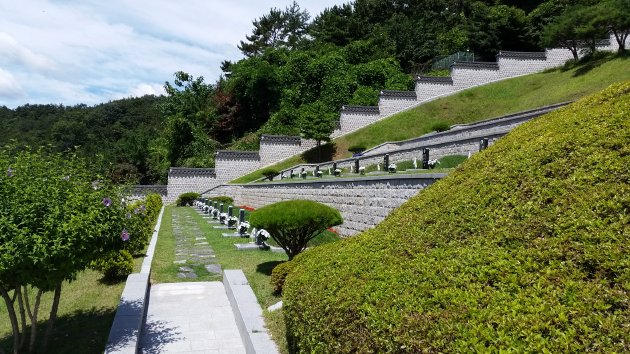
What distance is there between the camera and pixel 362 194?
39.0 ft

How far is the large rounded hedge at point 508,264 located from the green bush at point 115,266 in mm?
5309

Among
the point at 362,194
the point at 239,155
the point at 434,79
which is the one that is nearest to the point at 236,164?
the point at 239,155

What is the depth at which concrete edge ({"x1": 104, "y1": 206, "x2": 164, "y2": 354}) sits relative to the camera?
5152 millimetres

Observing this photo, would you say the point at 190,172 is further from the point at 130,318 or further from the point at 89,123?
the point at 89,123

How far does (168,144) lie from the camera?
40.0m

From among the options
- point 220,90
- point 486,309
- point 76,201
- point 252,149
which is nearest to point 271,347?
point 76,201

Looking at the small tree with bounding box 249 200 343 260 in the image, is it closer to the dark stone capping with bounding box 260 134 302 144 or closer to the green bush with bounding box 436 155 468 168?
the green bush with bounding box 436 155 468 168

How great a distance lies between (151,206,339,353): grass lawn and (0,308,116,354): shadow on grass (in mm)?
1854

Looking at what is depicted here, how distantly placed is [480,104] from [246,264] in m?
24.7

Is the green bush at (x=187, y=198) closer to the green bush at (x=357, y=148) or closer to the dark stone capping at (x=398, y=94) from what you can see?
the green bush at (x=357, y=148)

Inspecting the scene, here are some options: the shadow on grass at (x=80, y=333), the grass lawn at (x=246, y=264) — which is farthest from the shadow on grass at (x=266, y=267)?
the shadow on grass at (x=80, y=333)

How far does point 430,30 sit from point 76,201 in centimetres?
4296

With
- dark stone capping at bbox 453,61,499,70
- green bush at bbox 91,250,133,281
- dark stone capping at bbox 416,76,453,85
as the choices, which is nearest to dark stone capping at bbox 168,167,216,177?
dark stone capping at bbox 416,76,453,85

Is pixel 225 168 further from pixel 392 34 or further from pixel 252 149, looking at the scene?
pixel 392 34
